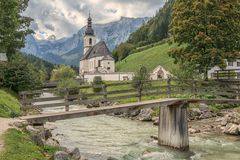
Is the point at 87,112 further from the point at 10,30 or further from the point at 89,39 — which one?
the point at 89,39

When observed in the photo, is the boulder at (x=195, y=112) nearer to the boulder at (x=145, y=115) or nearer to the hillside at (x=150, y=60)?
the boulder at (x=145, y=115)

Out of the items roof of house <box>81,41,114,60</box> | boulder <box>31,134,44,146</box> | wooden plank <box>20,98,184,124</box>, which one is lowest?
boulder <box>31,134,44,146</box>

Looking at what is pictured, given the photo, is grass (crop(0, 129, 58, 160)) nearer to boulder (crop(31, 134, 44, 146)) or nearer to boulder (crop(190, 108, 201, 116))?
boulder (crop(31, 134, 44, 146))

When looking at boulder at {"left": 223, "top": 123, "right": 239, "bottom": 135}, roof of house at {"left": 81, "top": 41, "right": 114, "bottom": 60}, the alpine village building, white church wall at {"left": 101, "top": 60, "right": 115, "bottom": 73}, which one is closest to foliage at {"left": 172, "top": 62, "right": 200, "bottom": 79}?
boulder at {"left": 223, "top": 123, "right": 239, "bottom": 135}

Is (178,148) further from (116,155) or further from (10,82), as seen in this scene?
(10,82)

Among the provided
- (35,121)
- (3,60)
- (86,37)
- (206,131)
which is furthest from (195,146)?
(86,37)

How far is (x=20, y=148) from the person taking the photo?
10742 mm

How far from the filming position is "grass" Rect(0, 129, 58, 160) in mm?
9953

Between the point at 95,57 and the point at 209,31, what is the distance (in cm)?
9391

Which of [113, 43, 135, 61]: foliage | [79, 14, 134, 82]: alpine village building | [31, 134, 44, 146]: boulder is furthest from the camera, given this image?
[113, 43, 135, 61]: foliage

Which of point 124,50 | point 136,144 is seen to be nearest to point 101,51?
point 124,50

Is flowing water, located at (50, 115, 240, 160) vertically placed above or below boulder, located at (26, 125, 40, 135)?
below

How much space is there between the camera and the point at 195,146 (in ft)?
65.5

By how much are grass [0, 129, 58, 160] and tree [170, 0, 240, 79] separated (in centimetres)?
2947
